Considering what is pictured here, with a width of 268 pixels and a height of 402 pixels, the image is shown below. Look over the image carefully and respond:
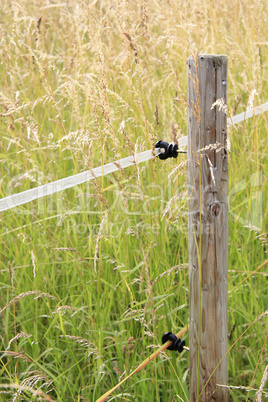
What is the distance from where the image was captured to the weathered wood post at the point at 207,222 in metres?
1.30

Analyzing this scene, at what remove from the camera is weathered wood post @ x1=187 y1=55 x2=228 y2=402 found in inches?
51.3

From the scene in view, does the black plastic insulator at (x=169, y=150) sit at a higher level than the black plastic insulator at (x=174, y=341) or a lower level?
higher

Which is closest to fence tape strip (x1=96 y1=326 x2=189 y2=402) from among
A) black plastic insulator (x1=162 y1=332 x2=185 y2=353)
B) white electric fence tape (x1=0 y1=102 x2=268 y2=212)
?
black plastic insulator (x1=162 y1=332 x2=185 y2=353)

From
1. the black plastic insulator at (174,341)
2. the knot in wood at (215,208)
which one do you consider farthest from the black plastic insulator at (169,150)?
the black plastic insulator at (174,341)

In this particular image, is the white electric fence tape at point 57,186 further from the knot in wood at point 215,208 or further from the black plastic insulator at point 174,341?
the black plastic insulator at point 174,341

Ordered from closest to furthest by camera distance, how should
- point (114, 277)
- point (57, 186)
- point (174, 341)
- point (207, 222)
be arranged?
point (207, 222)
point (174, 341)
point (57, 186)
point (114, 277)

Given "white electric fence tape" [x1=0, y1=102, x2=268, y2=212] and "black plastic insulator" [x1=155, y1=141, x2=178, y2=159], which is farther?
"white electric fence tape" [x1=0, y1=102, x2=268, y2=212]

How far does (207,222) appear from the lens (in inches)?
54.6

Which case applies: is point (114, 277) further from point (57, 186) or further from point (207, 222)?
point (207, 222)

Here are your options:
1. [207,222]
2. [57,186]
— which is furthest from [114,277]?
[207,222]

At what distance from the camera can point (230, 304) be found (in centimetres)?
186

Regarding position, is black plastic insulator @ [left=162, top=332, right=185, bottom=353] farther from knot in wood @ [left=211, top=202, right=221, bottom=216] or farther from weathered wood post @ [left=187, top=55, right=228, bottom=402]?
knot in wood @ [left=211, top=202, right=221, bottom=216]

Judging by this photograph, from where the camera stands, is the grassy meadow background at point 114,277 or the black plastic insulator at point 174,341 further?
the grassy meadow background at point 114,277

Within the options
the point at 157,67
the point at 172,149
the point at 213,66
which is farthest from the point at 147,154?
the point at 157,67
